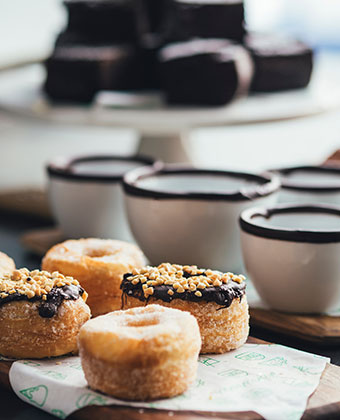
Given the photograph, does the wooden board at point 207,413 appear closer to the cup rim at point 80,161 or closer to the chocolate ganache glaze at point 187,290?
the chocolate ganache glaze at point 187,290

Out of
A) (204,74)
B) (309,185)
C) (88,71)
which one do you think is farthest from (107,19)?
(309,185)

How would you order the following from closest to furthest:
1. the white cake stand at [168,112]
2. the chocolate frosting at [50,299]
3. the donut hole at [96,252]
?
the chocolate frosting at [50,299], the donut hole at [96,252], the white cake stand at [168,112]

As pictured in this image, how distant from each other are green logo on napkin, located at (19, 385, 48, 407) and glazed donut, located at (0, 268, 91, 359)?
7cm

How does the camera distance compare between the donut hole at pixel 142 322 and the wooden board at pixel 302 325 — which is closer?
the donut hole at pixel 142 322

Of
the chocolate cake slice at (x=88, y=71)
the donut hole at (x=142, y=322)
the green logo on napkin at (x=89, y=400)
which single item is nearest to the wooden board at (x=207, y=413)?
the green logo on napkin at (x=89, y=400)

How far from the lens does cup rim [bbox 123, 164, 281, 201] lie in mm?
1272

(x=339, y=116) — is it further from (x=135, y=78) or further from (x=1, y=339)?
(x=1, y=339)

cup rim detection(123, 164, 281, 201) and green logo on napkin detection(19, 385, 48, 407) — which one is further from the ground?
cup rim detection(123, 164, 281, 201)

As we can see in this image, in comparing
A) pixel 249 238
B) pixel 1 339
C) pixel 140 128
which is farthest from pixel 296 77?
pixel 1 339

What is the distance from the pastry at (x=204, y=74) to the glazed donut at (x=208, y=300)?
2.90ft

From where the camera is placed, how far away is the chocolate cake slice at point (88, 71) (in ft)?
6.17

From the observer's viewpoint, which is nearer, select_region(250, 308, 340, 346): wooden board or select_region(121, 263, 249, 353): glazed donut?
select_region(121, 263, 249, 353): glazed donut

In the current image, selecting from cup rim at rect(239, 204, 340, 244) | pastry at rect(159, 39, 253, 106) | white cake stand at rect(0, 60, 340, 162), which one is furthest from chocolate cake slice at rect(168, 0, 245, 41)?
cup rim at rect(239, 204, 340, 244)

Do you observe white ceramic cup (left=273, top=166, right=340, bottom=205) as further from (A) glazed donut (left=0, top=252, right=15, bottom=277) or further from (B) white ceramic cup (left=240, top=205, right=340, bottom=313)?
(A) glazed donut (left=0, top=252, right=15, bottom=277)
